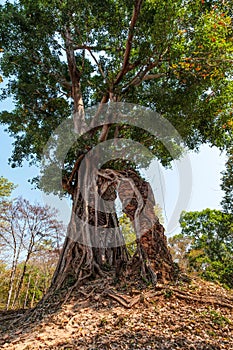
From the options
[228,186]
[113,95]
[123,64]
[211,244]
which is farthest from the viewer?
[211,244]

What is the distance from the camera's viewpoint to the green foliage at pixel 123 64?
514 centimetres

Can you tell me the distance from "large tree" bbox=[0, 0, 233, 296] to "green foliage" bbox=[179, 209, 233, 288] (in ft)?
21.7

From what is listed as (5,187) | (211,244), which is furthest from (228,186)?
(5,187)

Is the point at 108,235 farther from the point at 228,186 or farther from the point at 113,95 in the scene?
the point at 228,186

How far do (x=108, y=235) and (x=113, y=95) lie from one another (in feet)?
11.2

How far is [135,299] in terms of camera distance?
360 centimetres

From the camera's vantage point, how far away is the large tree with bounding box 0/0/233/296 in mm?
4957

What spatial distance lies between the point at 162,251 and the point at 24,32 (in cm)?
572

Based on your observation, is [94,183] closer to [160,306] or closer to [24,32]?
[160,306]

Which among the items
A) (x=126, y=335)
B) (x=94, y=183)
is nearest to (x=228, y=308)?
(x=126, y=335)

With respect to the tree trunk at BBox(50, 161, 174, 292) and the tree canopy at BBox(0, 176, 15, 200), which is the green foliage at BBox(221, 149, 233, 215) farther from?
the tree canopy at BBox(0, 176, 15, 200)

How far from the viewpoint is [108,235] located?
19.3 ft

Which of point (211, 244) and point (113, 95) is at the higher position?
point (113, 95)

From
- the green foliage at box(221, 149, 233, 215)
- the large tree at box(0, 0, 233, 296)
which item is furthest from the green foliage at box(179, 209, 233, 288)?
the large tree at box(0, 0, 233, 296)
